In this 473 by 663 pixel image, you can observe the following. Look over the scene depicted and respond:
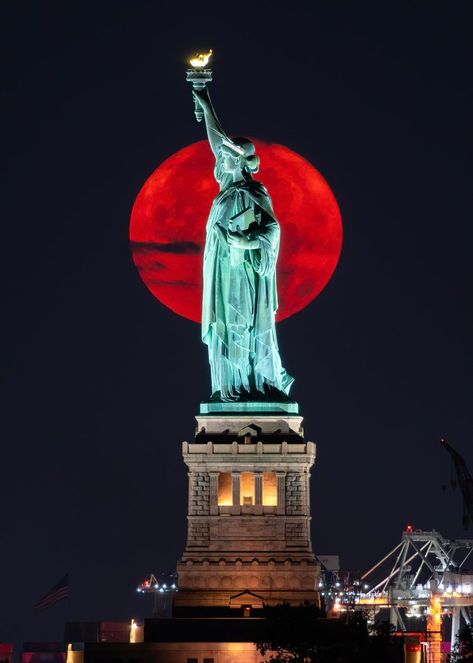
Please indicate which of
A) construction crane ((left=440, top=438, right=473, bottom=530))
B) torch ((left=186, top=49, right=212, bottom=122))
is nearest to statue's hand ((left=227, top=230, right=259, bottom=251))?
torch ((left=186, top=49, right=212, bottom=122))

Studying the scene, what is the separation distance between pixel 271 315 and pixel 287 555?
15.2 meters

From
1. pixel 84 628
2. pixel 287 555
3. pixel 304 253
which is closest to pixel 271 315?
pixel 304 253

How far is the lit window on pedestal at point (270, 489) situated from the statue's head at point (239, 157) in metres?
18.5

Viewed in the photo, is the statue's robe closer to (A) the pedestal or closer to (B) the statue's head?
(B) the statue's head

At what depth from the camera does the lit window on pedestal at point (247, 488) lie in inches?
4813

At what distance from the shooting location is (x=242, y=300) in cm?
12631

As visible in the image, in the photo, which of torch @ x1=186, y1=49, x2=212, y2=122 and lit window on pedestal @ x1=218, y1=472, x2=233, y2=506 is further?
torch @ x1=186, y1=49, x2=212, y2=122

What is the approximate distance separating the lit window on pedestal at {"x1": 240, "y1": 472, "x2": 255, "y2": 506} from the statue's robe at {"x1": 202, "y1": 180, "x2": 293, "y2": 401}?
18.2 ft

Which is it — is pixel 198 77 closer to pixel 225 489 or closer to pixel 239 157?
pixel 239 157

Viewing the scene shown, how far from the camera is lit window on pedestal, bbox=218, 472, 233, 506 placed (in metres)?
122

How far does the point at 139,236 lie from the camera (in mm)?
130625

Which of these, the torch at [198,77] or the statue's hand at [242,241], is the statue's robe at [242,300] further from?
the torch at [198,77]

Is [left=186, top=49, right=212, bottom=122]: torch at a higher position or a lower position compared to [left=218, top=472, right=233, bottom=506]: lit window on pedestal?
higher

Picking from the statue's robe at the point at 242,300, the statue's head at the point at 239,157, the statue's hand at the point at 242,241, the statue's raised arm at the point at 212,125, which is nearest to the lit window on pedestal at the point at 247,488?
the statue's robe at the point at 242,300
